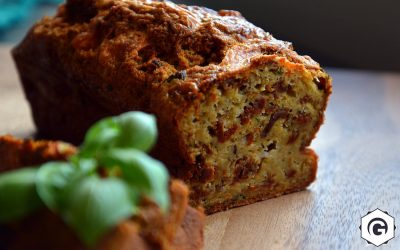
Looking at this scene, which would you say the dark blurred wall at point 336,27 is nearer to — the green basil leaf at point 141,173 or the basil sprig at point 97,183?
the basil sprig at point 97,183

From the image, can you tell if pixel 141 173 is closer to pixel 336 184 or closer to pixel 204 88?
pixel 204 88

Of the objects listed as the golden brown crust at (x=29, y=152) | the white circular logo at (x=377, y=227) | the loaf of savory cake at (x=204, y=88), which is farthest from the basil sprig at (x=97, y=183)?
the white circular logo at (x=377, y=227)

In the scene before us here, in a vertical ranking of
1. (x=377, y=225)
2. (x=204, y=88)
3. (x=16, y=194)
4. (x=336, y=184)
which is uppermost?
(x=16, y=194)

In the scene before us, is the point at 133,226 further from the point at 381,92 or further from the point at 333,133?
the point at 381,92

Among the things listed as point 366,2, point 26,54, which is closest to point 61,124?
point 26,54

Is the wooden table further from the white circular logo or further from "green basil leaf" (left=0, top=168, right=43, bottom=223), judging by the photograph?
"green basil leaf" (left=0, top=168, right=43, bottom=223)

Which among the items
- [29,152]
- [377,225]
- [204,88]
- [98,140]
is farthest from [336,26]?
[98,140]
